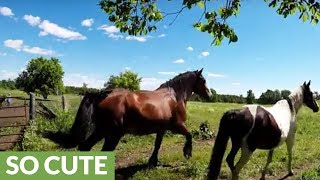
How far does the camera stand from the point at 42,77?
280 ft

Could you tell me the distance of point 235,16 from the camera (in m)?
8.14

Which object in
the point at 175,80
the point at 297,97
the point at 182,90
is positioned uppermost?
the point at 175,80

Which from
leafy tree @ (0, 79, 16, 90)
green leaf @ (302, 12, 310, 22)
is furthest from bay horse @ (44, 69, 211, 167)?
leafy tree @ (0, 79, 16, 90)

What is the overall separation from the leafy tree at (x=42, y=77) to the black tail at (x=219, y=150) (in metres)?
76.2

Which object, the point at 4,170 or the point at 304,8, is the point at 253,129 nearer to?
the point at 304,8

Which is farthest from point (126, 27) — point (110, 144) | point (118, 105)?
point (110, 144)

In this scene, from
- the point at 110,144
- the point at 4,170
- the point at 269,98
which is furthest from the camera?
the point at 269,98

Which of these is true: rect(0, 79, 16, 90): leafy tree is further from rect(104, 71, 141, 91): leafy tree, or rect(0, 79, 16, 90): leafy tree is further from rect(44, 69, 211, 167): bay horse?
rect(44, 69, 211, 167): bay horse

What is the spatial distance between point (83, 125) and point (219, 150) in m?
3.03

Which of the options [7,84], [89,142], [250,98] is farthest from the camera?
[7,84]

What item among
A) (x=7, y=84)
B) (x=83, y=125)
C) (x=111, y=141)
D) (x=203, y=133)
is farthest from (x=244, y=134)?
(x=7, y=84)

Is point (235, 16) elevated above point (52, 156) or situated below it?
above

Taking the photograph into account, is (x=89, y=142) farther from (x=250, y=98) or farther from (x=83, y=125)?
(x=250, y=98)

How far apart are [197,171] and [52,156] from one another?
398 cm
